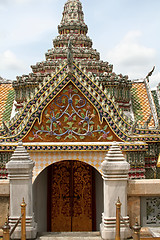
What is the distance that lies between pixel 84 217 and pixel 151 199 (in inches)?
181

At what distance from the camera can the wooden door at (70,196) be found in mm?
10539

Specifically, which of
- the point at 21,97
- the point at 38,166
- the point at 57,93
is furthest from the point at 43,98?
the point at 21,97

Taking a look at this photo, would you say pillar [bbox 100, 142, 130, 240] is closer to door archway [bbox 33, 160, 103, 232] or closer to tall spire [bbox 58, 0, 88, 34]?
door archway [bbox 33, 160, 103, 232]

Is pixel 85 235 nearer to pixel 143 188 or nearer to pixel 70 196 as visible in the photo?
pixel 143 188

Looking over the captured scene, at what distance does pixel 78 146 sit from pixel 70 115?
0.91m

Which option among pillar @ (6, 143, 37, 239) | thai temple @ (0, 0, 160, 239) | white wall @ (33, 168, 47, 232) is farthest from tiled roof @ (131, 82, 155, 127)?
pillar @ (6, 143, 37, 239)

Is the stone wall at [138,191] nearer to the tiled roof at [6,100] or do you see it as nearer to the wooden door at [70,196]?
the wooden door at [70,196]

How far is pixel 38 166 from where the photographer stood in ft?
29.3

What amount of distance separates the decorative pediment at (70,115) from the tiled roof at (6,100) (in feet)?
7.02

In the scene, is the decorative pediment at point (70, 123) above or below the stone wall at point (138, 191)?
above

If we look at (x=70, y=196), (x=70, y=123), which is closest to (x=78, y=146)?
(x=70, y=123)

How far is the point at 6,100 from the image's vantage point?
1205 cm

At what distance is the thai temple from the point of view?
6305mm

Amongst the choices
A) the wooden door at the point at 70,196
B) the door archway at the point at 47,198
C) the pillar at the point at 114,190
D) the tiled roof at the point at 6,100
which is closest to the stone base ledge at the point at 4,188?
the pillar at the point at 114,190
